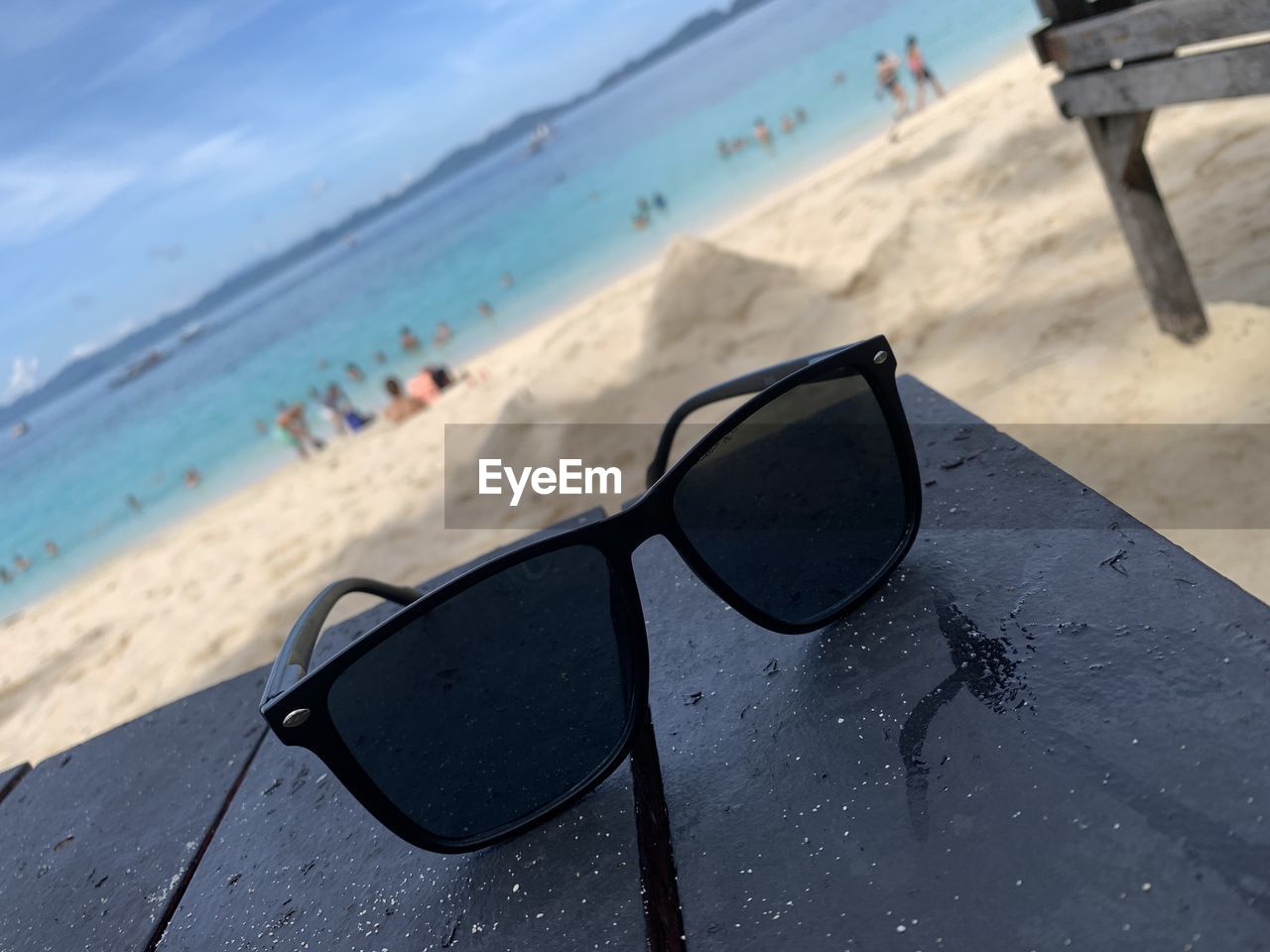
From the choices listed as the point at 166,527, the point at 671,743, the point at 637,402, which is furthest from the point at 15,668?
the point at 671,743

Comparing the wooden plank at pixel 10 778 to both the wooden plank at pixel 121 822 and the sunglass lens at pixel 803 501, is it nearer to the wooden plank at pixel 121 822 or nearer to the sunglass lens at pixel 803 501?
the wooden plank at pixel 121 822

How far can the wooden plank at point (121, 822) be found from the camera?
2.87 ft

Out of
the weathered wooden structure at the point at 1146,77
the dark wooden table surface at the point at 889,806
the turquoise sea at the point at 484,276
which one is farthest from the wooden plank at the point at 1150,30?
the turquoise sea at the point at 484,276

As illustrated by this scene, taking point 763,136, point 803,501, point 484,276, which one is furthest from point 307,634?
point 484,276

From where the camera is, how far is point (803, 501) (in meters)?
0.91

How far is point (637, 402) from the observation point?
189 inches

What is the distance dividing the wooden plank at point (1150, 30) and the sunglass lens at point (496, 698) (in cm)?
206

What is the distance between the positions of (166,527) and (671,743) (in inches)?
527

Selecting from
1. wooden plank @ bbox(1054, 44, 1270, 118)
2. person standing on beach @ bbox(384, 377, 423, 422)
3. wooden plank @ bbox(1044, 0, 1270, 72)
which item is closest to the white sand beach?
person standing on beach @ bbox(384, 377, 423, 422)

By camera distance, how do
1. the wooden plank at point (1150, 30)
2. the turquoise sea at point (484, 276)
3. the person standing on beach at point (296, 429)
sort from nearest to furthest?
the wooden plank at point (1150, 30) < the person standing on beach at point (296, 429) < the turquoise sea at point (484, 276)

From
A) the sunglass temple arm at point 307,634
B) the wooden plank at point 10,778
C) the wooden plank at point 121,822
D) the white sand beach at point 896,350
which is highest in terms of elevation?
the sunglass temple arm at point 307,634

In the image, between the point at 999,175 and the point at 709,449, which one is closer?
the point at 709,449

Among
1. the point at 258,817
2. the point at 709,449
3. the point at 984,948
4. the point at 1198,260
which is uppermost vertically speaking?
the point at 709,449

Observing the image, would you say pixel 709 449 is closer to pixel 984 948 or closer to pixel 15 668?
pixel 984 948
